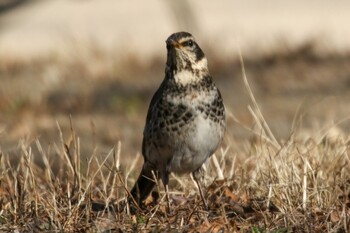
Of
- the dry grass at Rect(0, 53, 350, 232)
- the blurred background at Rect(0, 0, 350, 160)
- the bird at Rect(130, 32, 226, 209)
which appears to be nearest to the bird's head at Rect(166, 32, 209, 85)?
the bird at Rect(130, 32, 226, 209)

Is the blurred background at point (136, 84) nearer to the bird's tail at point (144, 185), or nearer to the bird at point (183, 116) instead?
the bird's tail at point (144, 185)

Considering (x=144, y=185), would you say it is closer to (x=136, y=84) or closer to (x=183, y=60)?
(x=183, y=60)

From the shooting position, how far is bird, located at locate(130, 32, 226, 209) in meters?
6.66

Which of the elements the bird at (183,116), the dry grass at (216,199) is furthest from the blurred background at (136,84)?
the bird at (183,116)

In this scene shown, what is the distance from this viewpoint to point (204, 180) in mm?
7258

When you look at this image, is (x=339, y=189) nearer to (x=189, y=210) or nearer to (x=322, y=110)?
(x=189, y=210)

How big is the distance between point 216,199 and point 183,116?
1.80 ft

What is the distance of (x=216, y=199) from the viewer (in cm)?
662

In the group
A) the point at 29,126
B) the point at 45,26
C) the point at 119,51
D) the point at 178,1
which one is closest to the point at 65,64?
the point at 119,51

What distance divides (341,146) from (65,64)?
7.77 meters

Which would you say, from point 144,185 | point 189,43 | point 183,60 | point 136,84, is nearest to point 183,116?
point 183,60

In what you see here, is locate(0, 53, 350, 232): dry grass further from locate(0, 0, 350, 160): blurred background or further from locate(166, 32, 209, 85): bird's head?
locate(0, 0, 350, 160): blurred background

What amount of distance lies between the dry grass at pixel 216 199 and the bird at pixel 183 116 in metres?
0.23

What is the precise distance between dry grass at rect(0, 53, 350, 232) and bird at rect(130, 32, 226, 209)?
228 mm
